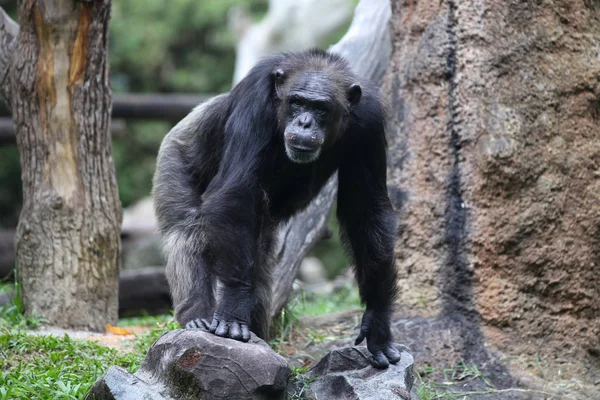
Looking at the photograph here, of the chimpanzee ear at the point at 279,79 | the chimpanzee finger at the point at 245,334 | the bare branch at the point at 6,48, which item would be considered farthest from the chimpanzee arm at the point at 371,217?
the bare branch at the point at 6,48

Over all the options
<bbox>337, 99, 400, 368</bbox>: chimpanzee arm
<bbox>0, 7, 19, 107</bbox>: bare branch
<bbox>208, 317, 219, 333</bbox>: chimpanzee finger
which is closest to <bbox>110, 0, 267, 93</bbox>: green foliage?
<bbox>0, 7, 19, 107</bbox>: bare branch

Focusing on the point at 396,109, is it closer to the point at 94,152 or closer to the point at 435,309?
the point at 435,309

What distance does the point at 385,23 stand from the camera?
28.0 feet

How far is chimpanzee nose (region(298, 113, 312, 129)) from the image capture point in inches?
213

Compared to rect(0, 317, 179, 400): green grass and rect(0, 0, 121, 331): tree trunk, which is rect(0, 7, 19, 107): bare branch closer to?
rect(0, 0, 121, 331): tree trunk

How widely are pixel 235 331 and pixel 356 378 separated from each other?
2.85ft

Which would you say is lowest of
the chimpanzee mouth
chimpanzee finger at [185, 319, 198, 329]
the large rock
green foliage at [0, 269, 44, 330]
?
green foliage at [0, 269, 44, 330]

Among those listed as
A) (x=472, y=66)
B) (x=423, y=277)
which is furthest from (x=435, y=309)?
(x=472, y=66)

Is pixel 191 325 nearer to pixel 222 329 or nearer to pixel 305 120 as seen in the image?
pixel 222 329

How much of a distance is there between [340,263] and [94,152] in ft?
50.8

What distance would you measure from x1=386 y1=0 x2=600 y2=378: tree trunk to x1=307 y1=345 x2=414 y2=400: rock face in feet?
4.49

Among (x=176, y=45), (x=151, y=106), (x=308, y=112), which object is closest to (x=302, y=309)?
(x=308, y=112)

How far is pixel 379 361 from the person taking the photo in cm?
547

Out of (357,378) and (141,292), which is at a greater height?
(357,378)
